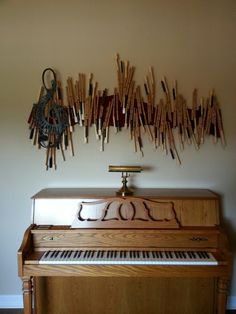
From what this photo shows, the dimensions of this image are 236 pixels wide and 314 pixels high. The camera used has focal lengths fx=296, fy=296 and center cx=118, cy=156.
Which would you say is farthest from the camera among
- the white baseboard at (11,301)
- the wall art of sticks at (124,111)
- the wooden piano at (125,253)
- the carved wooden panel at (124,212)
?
the white baseboard at (11,301)

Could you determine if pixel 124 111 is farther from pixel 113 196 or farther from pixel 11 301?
pixel 11 301

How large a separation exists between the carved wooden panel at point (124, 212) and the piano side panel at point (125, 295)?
1.68 ft

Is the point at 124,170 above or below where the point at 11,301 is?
above

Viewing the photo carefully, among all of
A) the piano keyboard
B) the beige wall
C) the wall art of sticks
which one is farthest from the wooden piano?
the wall art of sticks

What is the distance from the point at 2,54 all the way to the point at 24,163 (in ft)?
2.93

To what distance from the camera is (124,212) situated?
6.82ft

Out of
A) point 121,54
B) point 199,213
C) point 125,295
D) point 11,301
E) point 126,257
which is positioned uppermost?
point 121,54

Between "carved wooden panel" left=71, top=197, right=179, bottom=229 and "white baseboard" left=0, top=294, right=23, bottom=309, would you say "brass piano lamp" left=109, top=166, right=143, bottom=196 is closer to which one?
"carved wooden panel" left=71, top=197, right=179, bottom=229

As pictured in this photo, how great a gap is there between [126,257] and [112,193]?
49 centimetres

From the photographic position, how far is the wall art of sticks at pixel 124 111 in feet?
7.71

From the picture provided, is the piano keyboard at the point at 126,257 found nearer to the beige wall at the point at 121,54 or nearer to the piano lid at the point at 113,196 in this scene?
the piano lid at the point at 113,196

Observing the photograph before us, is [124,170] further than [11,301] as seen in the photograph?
No

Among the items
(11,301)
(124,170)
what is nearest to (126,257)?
(124,170)

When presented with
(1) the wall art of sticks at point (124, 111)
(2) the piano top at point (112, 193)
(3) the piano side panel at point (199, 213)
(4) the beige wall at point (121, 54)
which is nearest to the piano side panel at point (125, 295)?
(3) the piano side panel at point (199, 213)
